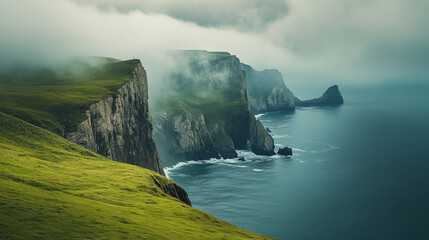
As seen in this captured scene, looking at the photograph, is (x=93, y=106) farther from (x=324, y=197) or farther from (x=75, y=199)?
(x=324, y=197)

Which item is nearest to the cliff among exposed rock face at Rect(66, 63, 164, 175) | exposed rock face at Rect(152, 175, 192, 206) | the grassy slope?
exposed rock face at Rect(66, 63, 164, 175)

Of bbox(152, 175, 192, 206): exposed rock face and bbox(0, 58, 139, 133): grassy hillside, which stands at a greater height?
bbox(0, 58, 139, 133): grassy hillside

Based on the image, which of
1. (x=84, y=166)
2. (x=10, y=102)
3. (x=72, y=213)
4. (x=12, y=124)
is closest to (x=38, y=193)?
(x=72, y=213)

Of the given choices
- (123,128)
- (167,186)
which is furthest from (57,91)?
(167,186)

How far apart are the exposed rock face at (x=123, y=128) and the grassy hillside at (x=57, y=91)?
326cm

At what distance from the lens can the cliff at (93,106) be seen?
105m

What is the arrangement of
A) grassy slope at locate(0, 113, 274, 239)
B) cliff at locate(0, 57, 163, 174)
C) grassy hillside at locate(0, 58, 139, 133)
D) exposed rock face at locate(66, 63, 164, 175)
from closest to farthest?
1. grassy slope at locate(0, 113, 274, 239)
2. grassy hillside at locate(0, 58, 139, 133)
3. cliff at locate(0, 57, 163, 174)
4. exposed rock face at locate(66, 63, 164, 175)

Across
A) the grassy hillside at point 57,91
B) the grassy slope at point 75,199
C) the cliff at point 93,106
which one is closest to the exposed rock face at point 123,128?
the cliff at point 93,106

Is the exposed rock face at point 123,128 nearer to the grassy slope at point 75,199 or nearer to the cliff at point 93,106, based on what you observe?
the cliff at point 93,106

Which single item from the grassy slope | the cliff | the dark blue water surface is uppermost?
the cliff

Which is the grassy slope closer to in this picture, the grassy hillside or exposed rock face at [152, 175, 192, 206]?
exposed rock face at [152, 175, 192, 206]

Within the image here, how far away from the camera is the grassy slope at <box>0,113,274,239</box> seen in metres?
39.6

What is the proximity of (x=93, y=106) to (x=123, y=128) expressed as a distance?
20.0m

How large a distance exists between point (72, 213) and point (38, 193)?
8411 mm
